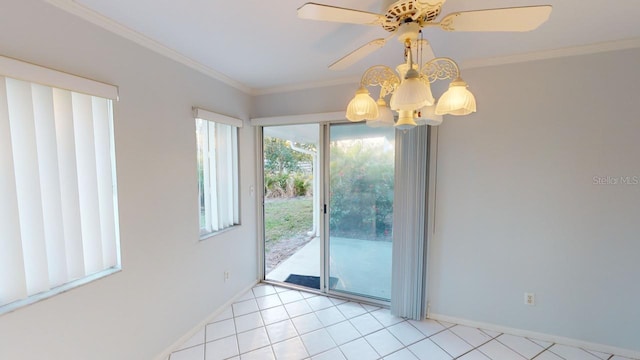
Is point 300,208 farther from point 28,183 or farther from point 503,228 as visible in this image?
point 28,183

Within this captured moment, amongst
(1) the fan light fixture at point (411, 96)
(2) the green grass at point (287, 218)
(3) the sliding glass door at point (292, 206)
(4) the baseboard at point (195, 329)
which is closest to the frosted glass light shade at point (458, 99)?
(1) the fan light fixture at point (411, 96)

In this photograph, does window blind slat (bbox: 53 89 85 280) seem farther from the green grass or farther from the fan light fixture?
the green grass

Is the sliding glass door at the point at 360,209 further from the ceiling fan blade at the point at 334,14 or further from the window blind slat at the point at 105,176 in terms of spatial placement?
the window blind slat at the point at 105,176

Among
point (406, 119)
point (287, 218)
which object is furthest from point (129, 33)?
point (287, 218)

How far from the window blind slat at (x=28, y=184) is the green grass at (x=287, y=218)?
349 centimetres

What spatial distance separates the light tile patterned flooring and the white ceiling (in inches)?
93.5

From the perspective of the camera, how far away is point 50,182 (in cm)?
139

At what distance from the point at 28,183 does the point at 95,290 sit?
713mm

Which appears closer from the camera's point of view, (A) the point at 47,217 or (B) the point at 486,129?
(A) the point at 47,217

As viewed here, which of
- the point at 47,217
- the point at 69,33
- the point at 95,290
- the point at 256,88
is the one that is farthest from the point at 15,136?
the point at 256,88

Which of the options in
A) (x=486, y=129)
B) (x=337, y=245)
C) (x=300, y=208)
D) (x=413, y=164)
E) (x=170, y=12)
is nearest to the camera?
(x=170, y=12)

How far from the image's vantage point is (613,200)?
6.51ft

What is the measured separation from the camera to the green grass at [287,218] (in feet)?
17.5

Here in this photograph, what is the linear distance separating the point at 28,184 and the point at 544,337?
3.72 m
